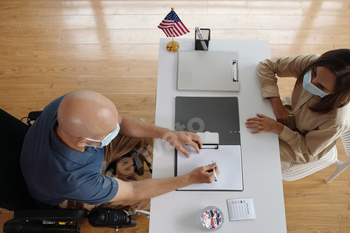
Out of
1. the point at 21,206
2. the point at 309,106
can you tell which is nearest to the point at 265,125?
the point at 309,106

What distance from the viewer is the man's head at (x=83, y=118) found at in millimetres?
1092

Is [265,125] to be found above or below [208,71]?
below

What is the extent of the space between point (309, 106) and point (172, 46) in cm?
86

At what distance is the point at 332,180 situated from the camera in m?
2.15

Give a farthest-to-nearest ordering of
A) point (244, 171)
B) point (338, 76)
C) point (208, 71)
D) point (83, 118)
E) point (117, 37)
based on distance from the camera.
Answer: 1. point (117, 37)
2. point (208, 71)
3. point (244, 171)
4. point (338, 76)
5. point (83, 118)

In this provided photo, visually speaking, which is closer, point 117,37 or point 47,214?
point 47,214

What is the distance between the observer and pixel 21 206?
133 cm

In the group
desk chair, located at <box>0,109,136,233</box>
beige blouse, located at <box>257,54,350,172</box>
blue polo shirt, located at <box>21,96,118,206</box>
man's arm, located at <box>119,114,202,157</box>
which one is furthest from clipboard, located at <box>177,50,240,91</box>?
desk chair, located at <box>0,109,136,233</box>

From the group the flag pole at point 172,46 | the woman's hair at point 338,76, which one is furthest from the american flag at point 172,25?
the woman's hair at point 338,76

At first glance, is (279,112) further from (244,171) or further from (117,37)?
(117,37)

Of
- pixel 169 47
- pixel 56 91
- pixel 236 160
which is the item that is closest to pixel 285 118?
pixel 236 160

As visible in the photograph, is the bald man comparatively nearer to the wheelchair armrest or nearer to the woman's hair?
the wheelchair armrest

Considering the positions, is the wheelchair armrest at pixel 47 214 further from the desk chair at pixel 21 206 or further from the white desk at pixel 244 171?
the white desk at pixel 244 171

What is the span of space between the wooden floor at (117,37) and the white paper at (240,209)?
1271mm
